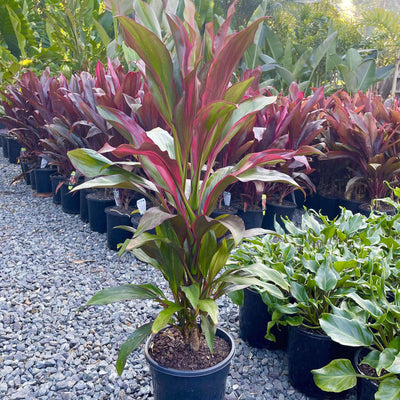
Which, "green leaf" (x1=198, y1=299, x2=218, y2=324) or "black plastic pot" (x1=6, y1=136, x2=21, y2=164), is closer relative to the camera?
"green leaf" (x1=198, y1=299, x2=218, y2=324)

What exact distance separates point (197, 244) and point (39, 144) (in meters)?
3.29

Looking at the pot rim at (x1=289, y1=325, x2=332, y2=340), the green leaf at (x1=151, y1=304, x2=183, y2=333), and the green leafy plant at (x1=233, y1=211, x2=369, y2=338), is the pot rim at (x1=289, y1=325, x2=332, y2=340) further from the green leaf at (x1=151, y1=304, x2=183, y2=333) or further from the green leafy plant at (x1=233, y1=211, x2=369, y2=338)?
the green leaf at (x1=151, y1=304, x2=183, y2=333)

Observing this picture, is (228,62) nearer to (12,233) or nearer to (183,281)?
(183,281)

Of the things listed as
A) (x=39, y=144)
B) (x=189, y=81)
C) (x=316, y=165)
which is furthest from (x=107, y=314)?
(x=39, y=144)

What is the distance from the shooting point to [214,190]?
1.23m

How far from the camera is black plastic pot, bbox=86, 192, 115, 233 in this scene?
304 cm

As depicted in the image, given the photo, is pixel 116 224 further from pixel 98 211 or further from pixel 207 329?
pixel 207 329

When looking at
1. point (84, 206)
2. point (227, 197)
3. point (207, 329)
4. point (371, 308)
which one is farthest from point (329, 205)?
point (207, 329)

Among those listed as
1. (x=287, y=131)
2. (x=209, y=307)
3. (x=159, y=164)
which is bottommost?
(x=209, y=307)

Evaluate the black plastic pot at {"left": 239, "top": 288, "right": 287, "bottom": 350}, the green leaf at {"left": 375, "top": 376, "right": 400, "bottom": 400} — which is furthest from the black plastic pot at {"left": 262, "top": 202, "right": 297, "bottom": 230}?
the green leaf at {"left": 375, "top": 376, "right": 400, "bottom": 400}

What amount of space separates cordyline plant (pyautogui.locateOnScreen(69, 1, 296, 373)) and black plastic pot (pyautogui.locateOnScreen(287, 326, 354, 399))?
1.18 feet

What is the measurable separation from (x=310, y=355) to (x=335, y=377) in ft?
0.83

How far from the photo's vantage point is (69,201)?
3.56m

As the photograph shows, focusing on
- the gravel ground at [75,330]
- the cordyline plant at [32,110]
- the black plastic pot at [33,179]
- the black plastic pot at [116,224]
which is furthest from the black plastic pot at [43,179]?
the black plastic pot at [116,224]
